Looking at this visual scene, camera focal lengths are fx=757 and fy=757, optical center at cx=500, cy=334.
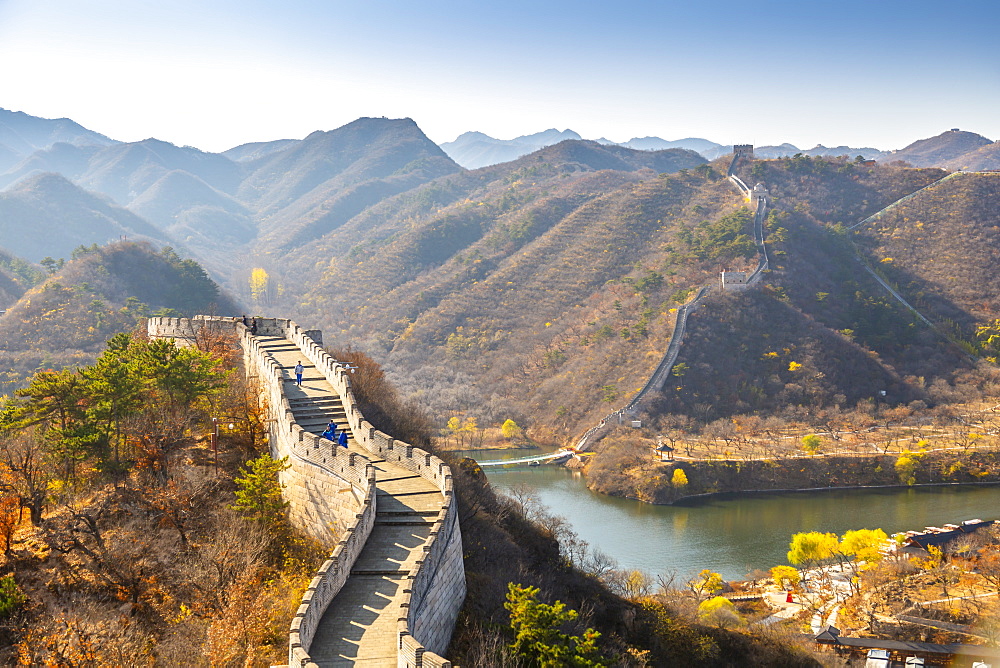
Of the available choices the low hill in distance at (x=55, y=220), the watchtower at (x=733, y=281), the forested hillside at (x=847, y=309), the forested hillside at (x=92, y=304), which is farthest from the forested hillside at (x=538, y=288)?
the low hill in distance at (x=55, y=220)

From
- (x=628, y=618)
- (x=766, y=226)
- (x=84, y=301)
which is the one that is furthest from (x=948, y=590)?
(x=84, y=301)

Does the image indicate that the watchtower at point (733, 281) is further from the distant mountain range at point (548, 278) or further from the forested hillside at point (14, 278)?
the forested hillside at point (14, 278)

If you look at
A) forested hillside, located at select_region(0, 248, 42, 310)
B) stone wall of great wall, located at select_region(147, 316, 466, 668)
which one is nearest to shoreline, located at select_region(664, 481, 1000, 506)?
stone wall of great wall, located at select_region(147, 316, 466, 668)

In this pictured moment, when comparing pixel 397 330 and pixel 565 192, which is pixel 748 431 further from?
pixel 565 192

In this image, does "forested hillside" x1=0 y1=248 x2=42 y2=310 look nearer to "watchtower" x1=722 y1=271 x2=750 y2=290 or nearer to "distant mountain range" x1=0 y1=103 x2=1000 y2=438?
"distant mountain range" x1=0 y1=103 x2=1000 y2=438

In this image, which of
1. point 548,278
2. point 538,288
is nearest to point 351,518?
point 538,288

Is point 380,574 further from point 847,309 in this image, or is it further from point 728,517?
point 847,309

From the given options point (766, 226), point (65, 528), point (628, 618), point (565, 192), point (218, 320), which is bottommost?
point (628, 618)
